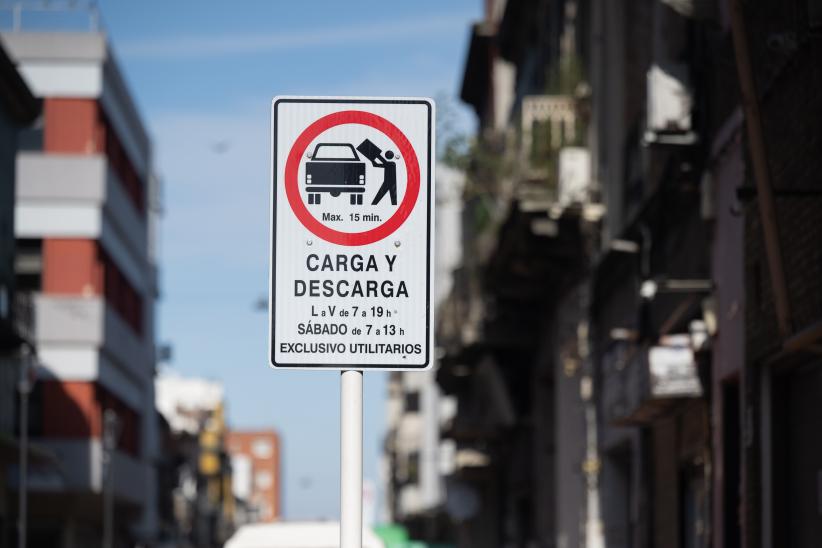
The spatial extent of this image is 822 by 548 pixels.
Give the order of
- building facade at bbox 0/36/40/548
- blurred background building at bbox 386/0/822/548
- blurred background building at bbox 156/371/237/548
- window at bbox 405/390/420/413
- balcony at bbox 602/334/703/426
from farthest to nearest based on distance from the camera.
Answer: blurred background building at bbox 156/371/237/548
window at bbox 405/390/420/413
building facade at bbox 0/36/40/548
balcony at bbox 602/334/703/426
blurred background building at bbox 386/0/822/548

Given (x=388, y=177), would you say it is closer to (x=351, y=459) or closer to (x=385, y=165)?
(x=385, y=165)

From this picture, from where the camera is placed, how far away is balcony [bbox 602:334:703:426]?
14930 mm

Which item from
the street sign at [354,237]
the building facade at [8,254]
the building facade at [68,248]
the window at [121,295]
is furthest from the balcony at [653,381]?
the window at [121,295]

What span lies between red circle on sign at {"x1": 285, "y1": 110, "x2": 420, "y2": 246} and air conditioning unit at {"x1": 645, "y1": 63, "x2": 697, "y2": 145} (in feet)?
29.1

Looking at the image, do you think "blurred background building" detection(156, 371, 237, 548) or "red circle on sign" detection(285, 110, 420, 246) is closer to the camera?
"red circle on sign" detection(285, 110, 420, 246)

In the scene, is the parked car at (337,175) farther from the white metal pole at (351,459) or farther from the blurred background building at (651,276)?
the blurred background building at (651,276)

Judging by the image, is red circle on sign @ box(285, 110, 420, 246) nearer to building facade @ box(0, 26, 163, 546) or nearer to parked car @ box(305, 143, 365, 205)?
parked car @ box(305, 143, 365, 205)

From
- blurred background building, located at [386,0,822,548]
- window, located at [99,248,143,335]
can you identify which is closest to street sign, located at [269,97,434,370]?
blurred background building, located at [386,0,822,548]

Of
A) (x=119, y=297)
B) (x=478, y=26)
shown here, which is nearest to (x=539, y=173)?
(x=478, y=26)

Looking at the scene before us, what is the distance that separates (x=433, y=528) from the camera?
67188 mm

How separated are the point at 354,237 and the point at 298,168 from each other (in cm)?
30

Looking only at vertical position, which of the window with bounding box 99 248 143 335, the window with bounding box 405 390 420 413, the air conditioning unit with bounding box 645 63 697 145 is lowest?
the air conditioning unit with bounding box 645 63 697 145

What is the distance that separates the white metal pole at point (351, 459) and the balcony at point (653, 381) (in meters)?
8.99

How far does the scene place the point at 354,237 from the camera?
6.12 m
